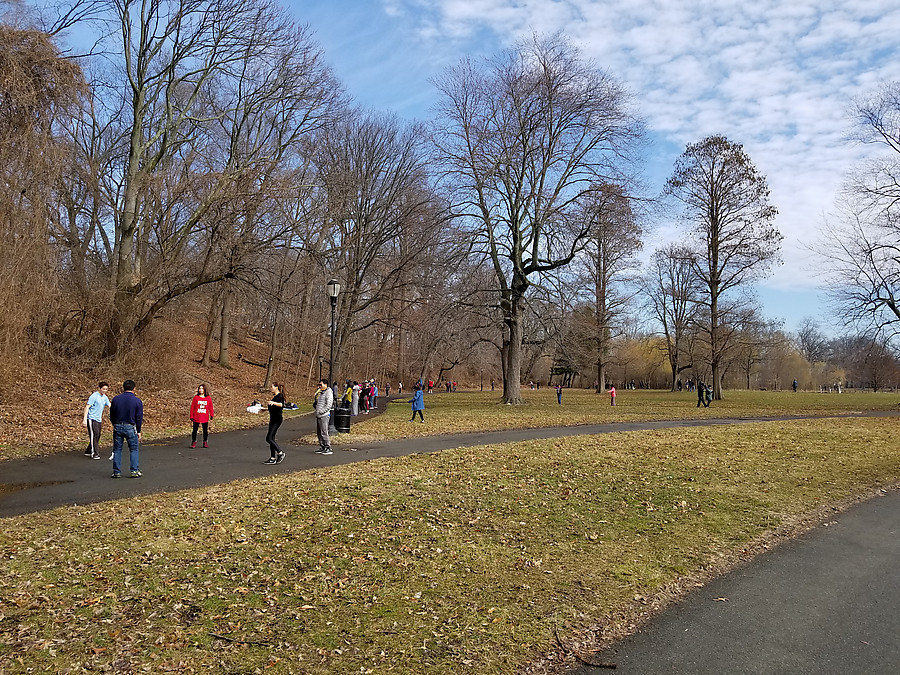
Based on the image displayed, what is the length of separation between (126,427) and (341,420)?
25.6 ft

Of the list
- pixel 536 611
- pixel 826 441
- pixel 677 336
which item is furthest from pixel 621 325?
pixel 536 611

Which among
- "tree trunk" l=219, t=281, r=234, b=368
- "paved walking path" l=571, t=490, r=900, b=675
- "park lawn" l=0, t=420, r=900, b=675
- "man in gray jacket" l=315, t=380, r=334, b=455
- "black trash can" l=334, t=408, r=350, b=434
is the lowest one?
"paved walking path" l=571, t=490, r=900, b=675

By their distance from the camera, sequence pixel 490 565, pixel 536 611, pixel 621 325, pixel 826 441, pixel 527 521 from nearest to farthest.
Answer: pixel 536 611 → pixel 490 565 → pixel 527 521 → pixel 826 441 → pixel 621 325

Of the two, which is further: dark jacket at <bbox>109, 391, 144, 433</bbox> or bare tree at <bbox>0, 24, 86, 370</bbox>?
bare tree at <bbox>0, 24, 86, 370</bbox>

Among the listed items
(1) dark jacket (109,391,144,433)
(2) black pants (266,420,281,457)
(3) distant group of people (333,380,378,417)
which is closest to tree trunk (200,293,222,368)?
(3) distant group of people (333,380,378,417)

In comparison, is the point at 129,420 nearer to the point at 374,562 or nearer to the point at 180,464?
the point at 180,464

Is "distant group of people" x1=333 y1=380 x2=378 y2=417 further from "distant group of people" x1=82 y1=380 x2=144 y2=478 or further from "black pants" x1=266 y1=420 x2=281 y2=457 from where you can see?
"distant group of people" x1=82 y1=380 x2=144 y2=478

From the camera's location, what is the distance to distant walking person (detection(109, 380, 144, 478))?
10828mm

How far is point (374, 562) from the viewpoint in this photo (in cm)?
638

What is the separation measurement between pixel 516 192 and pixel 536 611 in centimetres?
2708

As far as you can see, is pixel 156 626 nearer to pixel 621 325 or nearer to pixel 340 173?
pixel 340 173

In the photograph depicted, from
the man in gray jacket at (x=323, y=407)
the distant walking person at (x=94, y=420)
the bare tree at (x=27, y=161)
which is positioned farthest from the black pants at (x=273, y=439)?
the bare tree at (x=27, y=161)

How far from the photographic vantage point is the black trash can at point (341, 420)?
18.2m

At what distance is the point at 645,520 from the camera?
340 inches
